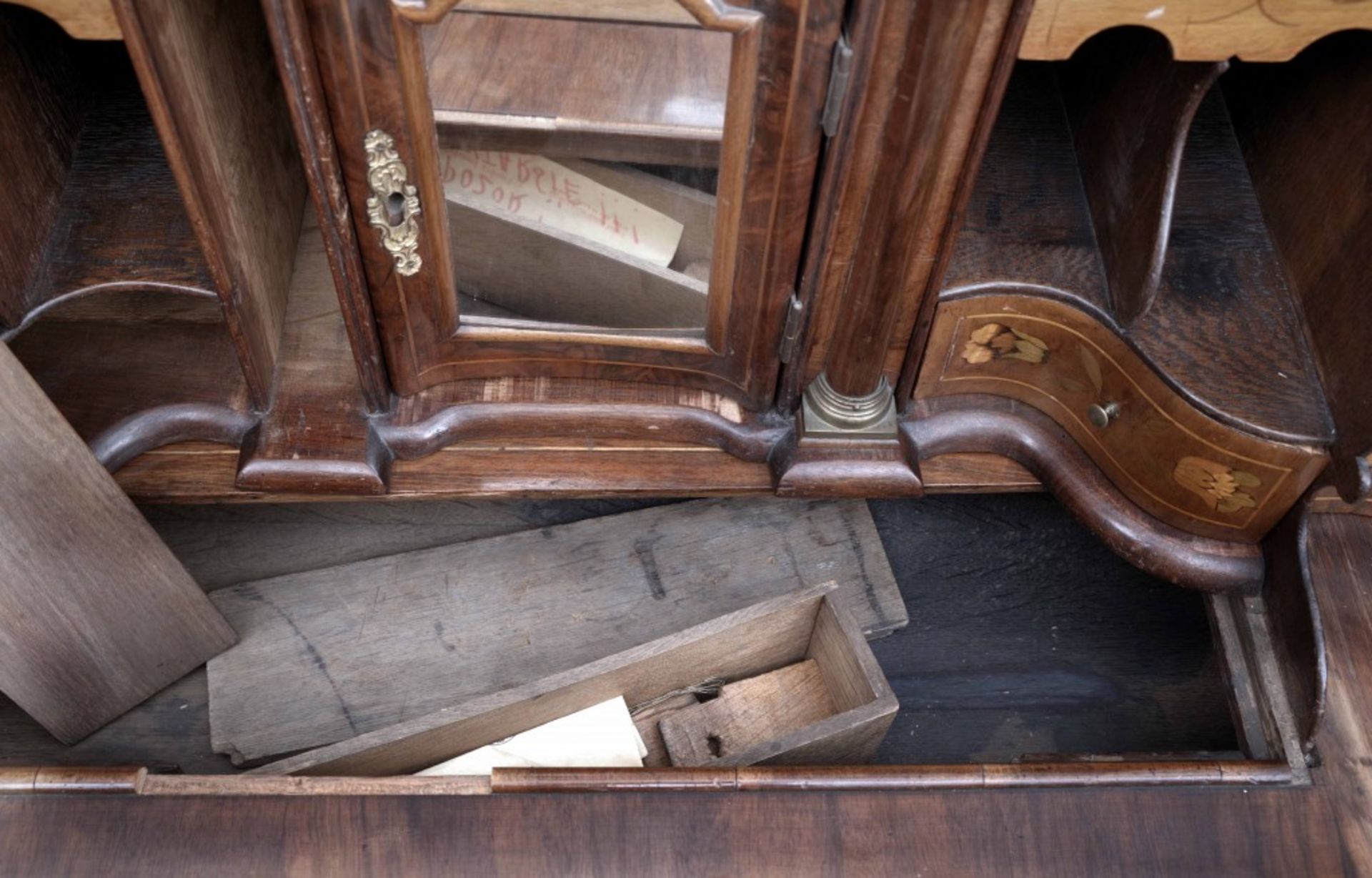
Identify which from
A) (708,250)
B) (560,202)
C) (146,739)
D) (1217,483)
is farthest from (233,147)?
(1217,483)

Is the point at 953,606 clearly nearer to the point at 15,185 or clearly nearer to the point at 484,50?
the point at 484,50

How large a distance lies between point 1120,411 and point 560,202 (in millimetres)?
506

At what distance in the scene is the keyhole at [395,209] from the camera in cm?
92

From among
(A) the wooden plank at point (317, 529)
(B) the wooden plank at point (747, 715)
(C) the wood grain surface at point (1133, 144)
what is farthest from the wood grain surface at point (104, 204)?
(C) the wood grain surface at point (1133, 144)

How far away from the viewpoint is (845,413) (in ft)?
3.64

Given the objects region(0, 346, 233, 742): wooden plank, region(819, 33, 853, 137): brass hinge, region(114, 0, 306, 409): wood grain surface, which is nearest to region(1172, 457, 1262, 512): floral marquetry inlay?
region(819, 33, 853, 137): brass hinge

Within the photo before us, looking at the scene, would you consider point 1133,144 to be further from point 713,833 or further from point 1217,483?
point 713,833

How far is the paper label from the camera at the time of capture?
97cm

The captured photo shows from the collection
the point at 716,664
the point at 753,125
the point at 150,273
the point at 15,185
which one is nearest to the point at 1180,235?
the point at 753,125

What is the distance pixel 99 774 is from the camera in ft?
3.15

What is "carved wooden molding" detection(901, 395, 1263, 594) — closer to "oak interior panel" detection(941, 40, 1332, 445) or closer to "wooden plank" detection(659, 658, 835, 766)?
"oak interior panel" detection(941, 40, 1332, 445)

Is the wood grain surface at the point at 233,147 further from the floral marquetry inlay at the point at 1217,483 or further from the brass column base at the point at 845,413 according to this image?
the floral marquetry inlay at the point at 1217,483

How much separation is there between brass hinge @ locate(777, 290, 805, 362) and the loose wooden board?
1.04 ft

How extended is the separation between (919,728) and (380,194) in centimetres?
77
